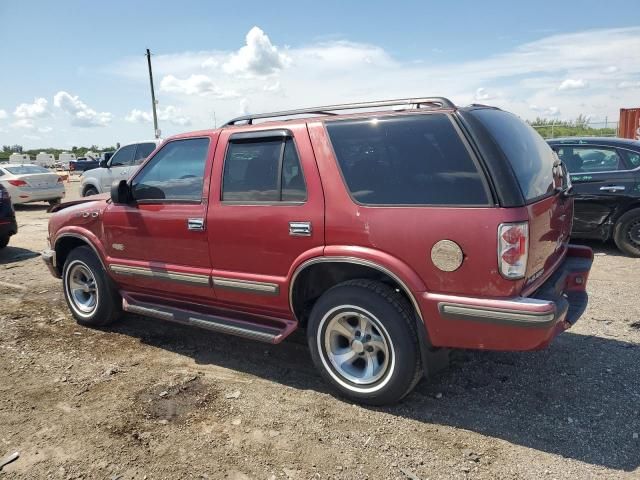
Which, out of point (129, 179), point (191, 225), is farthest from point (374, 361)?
point (129, 179)

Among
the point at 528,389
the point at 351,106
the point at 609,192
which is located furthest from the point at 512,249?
the point at 609,192

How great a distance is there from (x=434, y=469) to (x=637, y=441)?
3.90ft

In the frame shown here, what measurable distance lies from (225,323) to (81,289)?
2.00 meters

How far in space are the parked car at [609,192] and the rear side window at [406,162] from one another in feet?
16.9

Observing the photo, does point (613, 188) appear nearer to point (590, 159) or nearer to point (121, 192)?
point (590, 159)

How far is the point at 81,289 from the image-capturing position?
16.8ft

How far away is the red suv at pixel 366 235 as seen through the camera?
2.88 meters

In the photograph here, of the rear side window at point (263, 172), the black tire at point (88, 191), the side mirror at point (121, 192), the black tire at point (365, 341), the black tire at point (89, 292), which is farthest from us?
the black tire at point (88, 191)

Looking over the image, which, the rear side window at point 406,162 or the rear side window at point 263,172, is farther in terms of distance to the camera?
the rear side window at point 263,172

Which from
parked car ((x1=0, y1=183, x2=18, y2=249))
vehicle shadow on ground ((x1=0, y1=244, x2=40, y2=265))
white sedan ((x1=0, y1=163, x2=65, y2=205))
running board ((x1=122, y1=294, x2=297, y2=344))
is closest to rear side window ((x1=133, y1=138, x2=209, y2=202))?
running board ((x1=122, y1=294, x2=297, y2=344))

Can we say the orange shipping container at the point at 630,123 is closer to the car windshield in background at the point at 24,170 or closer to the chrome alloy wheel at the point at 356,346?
the chrome alloy wheel at the point at 356,346

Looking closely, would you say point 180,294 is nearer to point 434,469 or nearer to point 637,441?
point 434,469

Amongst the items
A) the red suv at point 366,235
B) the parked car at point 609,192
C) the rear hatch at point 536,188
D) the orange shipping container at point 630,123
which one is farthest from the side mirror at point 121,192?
the orange shipping container at point 630,123

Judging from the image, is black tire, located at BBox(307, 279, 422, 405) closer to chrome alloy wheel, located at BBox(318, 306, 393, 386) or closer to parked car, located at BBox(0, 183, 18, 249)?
chrome alloy wheel, located at BBox(318, 306, 393, 386)
